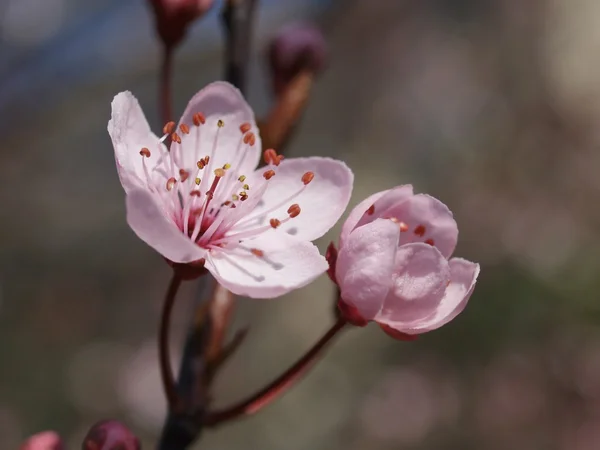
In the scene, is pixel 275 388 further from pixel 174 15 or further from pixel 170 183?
pixel 174 15

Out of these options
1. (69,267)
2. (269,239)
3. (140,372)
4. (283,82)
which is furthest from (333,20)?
(269,239)

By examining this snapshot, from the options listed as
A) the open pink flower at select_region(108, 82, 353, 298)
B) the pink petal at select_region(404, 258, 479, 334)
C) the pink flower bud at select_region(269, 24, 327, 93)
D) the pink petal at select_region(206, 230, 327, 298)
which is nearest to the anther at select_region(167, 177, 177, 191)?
the open pink flower at select_region(108, 82, 353, 298)

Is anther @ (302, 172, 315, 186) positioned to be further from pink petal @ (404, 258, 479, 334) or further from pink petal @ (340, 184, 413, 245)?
pink petal @ (404, 258, 479, 334)

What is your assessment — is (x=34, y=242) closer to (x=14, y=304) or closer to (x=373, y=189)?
(x=14, y=304)

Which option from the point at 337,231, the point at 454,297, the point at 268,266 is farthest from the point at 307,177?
the point at 337,231

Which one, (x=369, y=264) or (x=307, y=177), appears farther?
(x=307, y=177)

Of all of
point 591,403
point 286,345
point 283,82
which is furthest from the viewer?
point 286,345

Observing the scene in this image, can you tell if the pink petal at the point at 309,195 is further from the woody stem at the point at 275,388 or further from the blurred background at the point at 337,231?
the blurred background at the point at 337,231
